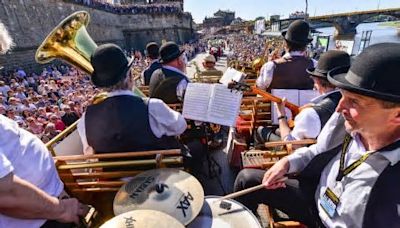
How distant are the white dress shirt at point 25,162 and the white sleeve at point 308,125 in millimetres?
1840

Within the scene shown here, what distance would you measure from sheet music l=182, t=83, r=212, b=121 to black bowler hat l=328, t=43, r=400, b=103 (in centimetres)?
160

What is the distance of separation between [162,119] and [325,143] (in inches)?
49.0

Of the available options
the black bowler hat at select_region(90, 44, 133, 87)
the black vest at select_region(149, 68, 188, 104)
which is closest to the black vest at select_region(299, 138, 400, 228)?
the black bowler hat at select_region(90, 44, 133, 87)

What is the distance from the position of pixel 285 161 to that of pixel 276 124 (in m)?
1.76

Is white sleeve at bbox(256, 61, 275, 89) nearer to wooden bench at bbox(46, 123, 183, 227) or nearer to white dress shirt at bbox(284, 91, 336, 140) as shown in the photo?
white dress shirt at bbox(284, 91, 336, 140)

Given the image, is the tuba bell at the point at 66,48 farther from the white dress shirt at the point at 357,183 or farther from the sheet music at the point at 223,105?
the white dress shirt at the point at 357,183

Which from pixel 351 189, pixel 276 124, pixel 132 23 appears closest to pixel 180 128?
pixel 351 189

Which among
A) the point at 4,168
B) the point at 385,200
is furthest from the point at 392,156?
the point at 4,168

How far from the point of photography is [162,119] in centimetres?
257

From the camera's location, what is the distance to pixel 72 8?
2412 cm

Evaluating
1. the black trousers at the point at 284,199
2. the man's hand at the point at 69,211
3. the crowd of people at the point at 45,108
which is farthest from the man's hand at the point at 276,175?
the crowd of people at the point at 45,108

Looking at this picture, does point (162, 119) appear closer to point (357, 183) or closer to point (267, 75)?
point (357, 183)

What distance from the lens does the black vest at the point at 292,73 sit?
414 cm

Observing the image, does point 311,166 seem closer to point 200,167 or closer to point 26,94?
point 200,167
